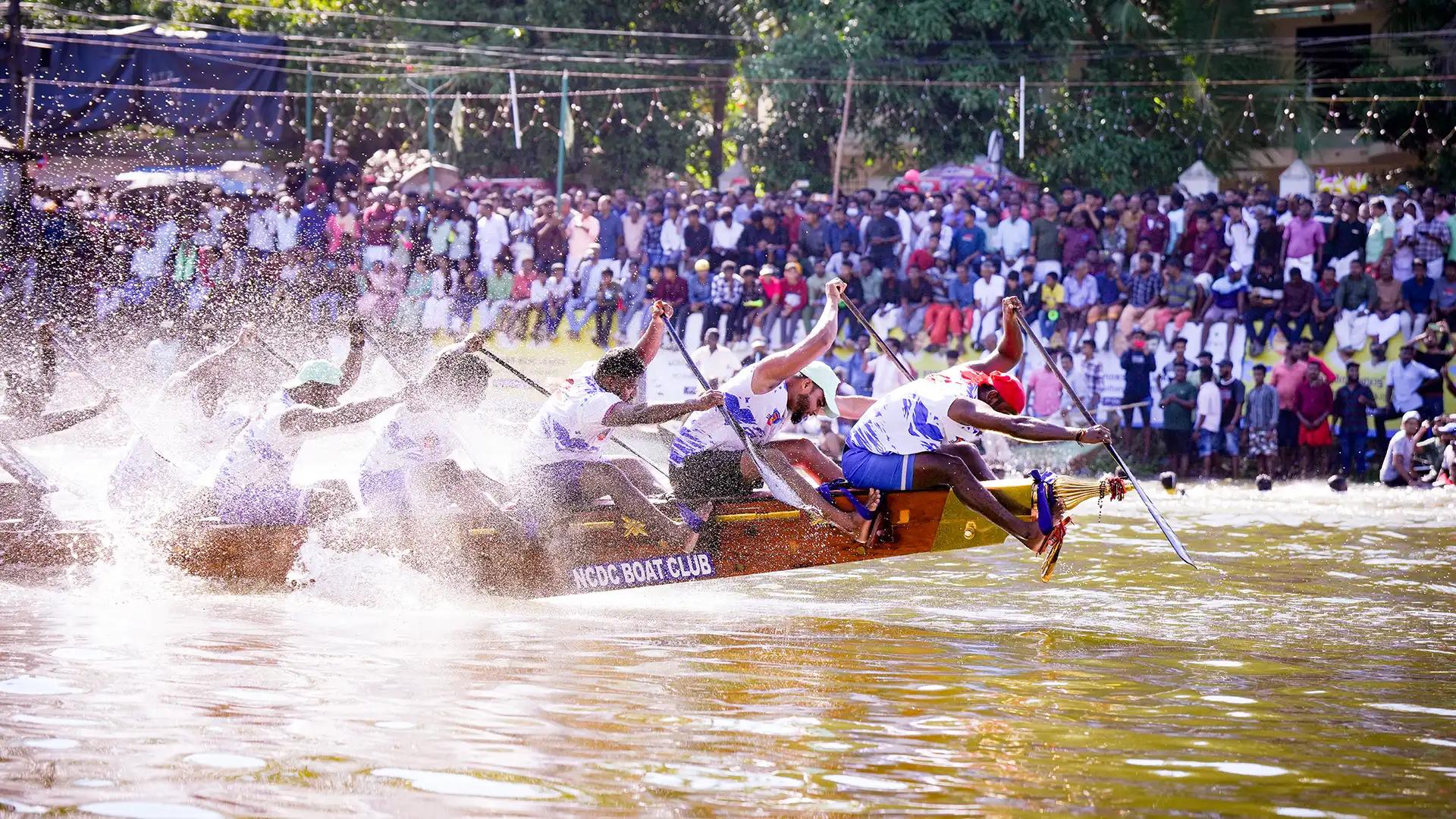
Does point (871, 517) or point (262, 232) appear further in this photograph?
point (262, 232)

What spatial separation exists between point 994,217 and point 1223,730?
1379 cm

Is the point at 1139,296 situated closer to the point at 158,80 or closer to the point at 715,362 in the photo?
the point at 715,362

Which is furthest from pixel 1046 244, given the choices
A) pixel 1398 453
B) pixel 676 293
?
pixel 1398 453

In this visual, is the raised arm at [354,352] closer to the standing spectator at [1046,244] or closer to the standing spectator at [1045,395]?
the standing spectator at [1045,395]

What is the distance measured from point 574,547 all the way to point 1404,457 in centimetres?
989

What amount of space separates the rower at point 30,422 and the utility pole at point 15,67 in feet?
33.6

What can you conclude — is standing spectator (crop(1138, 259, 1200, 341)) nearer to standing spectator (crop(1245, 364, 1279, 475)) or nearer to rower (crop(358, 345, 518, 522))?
standing spectator (crop(1245, 364, 1279, 475))

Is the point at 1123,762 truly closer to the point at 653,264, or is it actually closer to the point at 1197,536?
the point at 1197,536

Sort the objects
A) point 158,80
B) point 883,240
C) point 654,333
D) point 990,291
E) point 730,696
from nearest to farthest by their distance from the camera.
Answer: point 730,696 → point 654,333 → point 990,291 → point 883,240 → point 158,80

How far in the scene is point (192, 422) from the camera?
10891 mm

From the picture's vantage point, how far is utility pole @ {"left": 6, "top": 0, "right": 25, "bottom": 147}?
20328mm

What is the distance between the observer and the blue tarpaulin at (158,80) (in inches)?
910

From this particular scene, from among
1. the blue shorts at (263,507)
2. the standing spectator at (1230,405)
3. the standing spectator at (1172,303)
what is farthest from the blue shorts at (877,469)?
the standing spectator at (1172,303)

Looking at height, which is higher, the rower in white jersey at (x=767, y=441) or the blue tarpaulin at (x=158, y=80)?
the blue tarpaulin at (x=158, y=80)
